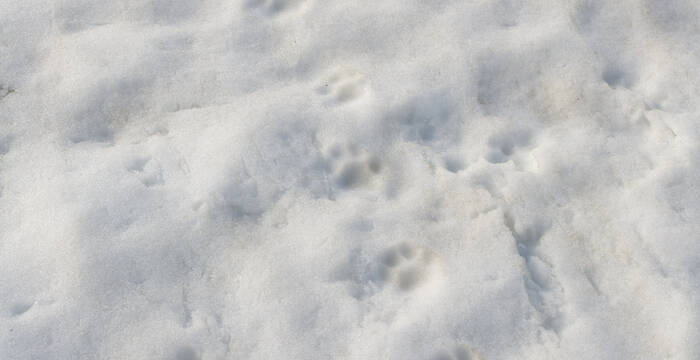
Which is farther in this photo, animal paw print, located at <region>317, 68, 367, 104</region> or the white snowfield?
animal paw print, located at <region>317, 68, 367, 104</region>

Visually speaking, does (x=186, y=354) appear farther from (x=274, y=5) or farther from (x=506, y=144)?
(x=274, y=5)

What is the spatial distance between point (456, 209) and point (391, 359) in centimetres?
46

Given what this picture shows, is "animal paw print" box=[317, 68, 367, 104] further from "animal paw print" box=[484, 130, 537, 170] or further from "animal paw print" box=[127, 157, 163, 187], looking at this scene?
"animal paw print" box=[127, 157, 163, 187]

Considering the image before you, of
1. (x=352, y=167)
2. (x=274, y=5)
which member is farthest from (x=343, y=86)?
(x=274, y=5)

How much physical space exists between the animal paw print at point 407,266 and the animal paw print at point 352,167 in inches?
9.1

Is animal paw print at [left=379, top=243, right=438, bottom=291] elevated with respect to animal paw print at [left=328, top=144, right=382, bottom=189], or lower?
lower

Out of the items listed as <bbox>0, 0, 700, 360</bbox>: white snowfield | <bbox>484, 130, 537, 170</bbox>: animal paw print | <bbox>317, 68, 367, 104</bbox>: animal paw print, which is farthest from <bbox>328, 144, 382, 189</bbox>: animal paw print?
<bbox>484, 130, 537, 170</bbox>: animal paw print

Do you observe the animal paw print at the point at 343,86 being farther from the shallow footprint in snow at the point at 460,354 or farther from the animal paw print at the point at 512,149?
the shallow footprint in snow at the point at 460,354

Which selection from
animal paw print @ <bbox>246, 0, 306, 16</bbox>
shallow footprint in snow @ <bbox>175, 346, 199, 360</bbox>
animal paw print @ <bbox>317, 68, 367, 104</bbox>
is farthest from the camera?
animal paw print @ <bbox>246, 0, 306, 16</bbox>

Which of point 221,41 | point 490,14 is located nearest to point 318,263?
point 221,41

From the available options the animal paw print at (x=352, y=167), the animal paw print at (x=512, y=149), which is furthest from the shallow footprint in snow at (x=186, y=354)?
the animal paw print at (x=512, y=149)

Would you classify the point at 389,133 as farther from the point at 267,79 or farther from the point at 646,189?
the point at 646,189

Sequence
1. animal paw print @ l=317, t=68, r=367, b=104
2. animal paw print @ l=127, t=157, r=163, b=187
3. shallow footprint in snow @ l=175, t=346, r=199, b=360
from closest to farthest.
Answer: shallow footprint in snow @ l=175, t=346, r=199, b=360
animal paw print @ l=127, t=157, r=163, b=187
animal paw print @ l=317, t=68, r=367, b=104

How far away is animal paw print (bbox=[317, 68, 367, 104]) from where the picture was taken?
202cm
